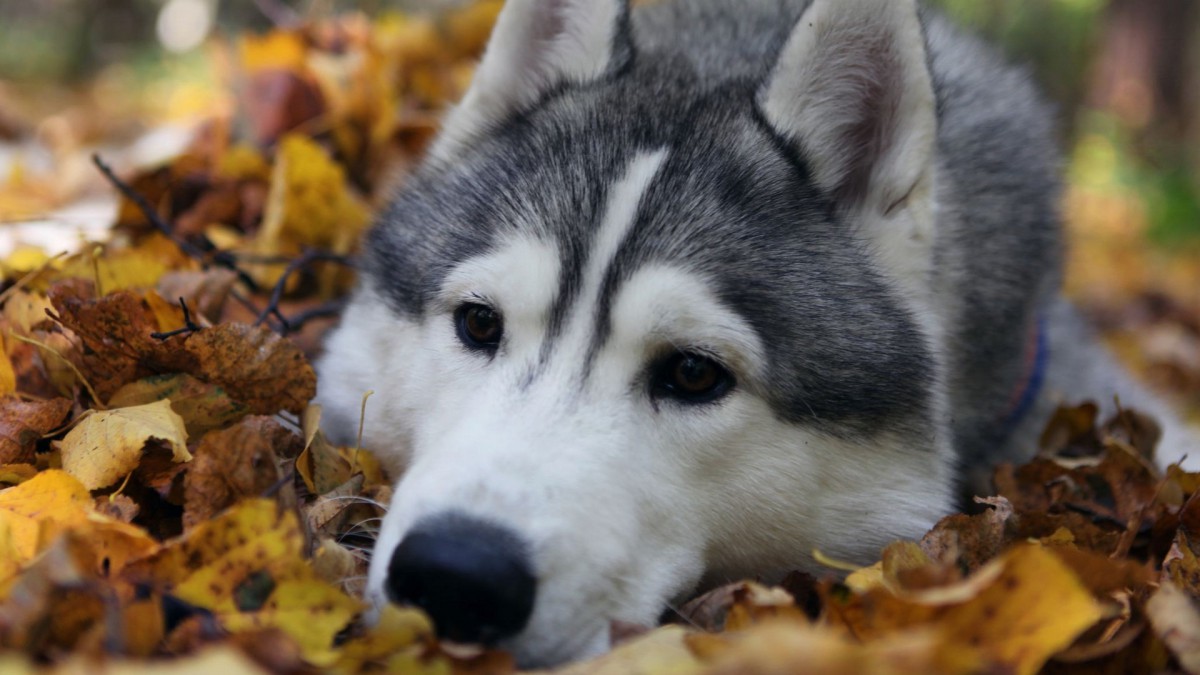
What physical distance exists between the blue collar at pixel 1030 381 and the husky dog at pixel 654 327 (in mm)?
276

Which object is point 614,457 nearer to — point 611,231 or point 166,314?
point 611,231

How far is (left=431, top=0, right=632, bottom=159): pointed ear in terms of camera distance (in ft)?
9.32

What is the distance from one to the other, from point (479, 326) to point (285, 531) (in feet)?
2.64

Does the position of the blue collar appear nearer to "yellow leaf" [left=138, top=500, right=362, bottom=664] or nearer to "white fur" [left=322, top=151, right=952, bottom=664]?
"white fur" [left=322, top=151, right=952, bottom=664]

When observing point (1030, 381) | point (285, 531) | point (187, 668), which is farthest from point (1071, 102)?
point (187, 668)

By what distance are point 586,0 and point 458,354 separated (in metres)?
1.07

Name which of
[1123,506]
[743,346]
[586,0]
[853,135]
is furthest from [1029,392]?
[586,0]

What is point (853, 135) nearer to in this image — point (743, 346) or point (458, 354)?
point (743, 346)

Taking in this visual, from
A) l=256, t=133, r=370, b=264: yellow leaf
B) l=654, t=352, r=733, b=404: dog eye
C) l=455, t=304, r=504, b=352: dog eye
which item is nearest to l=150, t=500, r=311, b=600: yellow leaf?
l=455, t=304, r=504, b=352: dog eye

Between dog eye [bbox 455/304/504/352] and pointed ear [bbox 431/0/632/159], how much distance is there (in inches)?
29.3

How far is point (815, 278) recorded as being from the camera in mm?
2441

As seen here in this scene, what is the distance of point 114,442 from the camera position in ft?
7.02

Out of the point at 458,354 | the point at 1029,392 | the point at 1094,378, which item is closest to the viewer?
the point at 458,354

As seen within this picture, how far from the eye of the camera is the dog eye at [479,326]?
7.88ft
